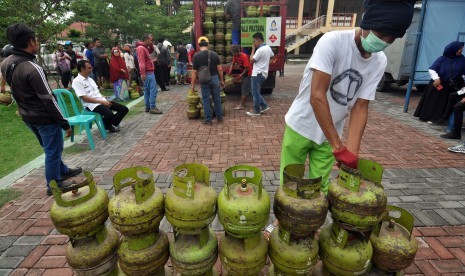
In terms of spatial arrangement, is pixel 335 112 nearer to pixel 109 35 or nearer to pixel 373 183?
pixel 373 183

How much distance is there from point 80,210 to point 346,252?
1.69 m

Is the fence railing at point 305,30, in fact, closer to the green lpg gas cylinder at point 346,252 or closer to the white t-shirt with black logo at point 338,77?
the white t-shirt with black logo at point 338,77

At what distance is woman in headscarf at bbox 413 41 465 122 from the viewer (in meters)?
5.95

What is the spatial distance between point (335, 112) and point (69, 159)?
4.57 metres

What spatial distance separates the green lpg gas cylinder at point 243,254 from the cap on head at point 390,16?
1599 millimetres

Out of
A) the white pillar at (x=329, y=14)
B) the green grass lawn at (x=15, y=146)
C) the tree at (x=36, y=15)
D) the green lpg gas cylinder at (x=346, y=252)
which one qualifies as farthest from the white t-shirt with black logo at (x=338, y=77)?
the white pillar at (x=329, y=14)

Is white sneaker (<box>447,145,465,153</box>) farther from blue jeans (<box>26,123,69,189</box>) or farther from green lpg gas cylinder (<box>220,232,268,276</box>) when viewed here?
blue jeans (<box>26,123,69,189</box>)

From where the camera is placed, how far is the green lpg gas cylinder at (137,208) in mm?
1619

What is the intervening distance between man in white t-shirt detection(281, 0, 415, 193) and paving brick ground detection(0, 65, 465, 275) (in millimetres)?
1361

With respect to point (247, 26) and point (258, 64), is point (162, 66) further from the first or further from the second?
point (258, 64)

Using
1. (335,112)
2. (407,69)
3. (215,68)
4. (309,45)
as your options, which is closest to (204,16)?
(215,68)

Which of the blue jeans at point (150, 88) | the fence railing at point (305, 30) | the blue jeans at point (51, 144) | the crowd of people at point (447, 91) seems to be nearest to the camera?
the blue jeans at point (51, 144)

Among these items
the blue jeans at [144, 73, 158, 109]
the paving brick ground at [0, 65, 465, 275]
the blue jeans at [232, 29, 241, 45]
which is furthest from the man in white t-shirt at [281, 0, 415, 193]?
the blue jeans at [232, 29, 241, 45]

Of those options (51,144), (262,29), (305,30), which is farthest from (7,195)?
(305,30)
